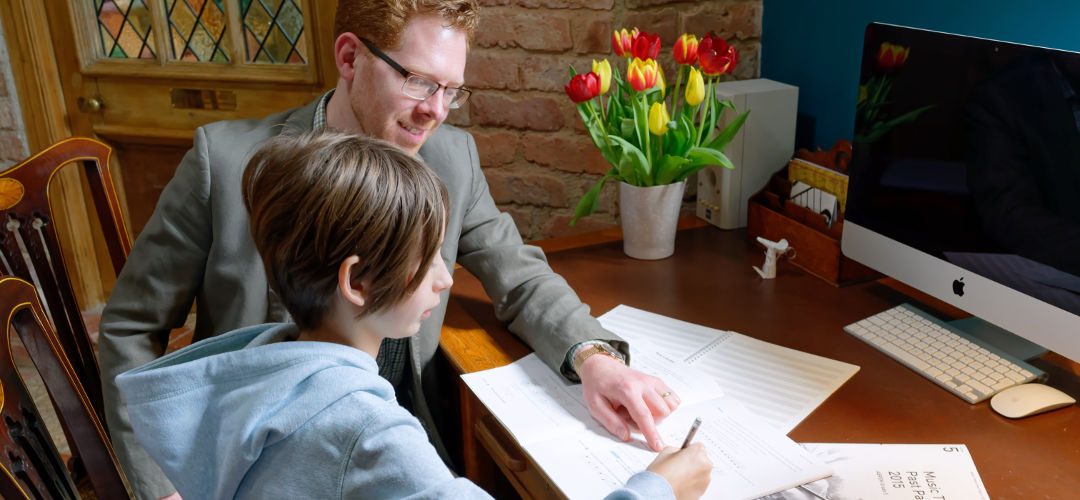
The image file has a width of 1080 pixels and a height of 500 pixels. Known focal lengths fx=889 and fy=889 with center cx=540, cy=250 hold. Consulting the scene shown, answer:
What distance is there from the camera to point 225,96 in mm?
2486

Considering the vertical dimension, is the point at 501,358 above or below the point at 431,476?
below

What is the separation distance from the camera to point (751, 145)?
1.70 m

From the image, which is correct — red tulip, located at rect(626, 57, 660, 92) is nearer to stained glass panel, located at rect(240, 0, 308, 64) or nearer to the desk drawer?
the desk drawer

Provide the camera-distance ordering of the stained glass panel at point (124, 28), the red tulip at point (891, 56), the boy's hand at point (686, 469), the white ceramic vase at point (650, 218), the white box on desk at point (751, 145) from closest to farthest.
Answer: the boy's hand at point (686, 469) < the red tulip at point (891, 56) < the white ceramic vase at point (650, 218) < the white box on desk at point (751, 145) < the stained glass panel at point (124, 28)

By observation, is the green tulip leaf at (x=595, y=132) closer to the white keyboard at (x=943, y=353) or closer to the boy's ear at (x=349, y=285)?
the white keyboard at (x=943, y=353)

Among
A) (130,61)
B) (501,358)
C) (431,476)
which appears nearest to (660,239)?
(501,358)

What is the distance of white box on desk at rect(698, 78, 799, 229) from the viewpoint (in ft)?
5.52

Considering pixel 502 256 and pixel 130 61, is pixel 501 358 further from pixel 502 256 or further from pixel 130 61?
pixel 130 61

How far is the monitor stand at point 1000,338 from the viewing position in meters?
1.22

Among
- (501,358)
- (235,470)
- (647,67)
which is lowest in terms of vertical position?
(501,358)

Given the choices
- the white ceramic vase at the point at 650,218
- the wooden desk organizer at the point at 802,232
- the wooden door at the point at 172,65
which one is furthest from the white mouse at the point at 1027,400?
the wooden door at the point at 172,65

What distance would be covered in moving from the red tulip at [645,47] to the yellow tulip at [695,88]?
0.24 feet

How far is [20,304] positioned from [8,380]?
0.12 m

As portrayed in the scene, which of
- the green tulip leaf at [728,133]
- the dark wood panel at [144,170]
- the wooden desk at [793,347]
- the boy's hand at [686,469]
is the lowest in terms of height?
the dark wood panel at [144,170]
